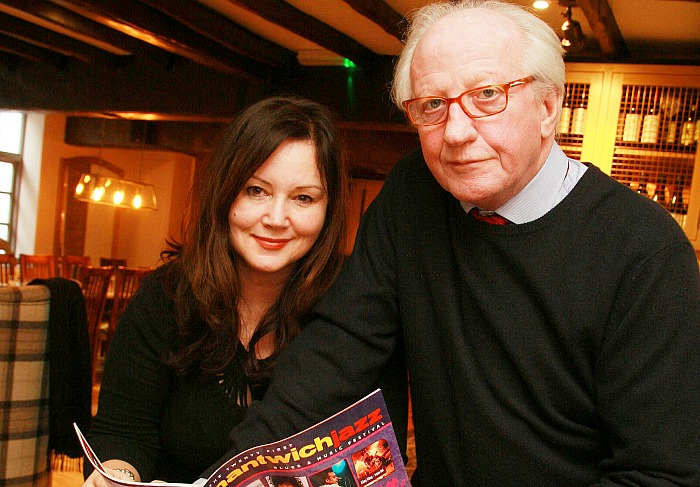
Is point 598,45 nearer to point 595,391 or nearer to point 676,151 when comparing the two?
point 676,151

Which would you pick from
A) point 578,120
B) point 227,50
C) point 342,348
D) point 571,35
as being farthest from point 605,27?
point 342,348

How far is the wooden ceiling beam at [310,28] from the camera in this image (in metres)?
3.87

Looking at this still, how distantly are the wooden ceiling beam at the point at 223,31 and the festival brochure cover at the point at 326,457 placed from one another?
332 centimetres

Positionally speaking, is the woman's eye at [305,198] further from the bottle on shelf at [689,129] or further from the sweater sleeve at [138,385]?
the bottle on shelf at [689,129]

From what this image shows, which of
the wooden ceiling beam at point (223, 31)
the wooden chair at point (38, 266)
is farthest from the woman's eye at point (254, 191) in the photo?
the wooden chair at point (38, 266)

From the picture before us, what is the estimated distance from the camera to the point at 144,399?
1417 mm

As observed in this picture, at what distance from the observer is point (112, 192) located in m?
6.82

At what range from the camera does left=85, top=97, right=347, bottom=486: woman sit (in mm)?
1339

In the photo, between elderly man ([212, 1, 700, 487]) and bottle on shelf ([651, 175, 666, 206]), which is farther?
bottle on shelf ([651, 175, 666, 206])

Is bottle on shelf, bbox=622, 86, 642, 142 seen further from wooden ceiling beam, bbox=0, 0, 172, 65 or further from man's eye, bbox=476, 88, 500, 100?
wooden ceiling beam, bbox=0, 0, 172, 65

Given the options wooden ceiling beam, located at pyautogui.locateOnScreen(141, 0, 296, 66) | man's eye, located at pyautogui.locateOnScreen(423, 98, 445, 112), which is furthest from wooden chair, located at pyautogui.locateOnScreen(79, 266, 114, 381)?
man's eye, located at pyautogui.locateOnScreen(423, 98, 445, 112)

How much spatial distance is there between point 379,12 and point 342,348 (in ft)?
9.88

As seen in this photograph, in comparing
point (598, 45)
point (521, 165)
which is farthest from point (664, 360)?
point (598, 45)

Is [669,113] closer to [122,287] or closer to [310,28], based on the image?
[310,28]
